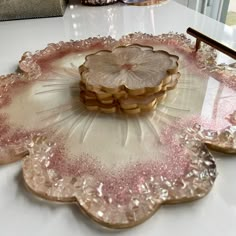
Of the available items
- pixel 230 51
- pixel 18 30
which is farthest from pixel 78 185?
pixel 18 30

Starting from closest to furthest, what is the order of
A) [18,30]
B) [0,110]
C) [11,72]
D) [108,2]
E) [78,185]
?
[78,185] → [0,110] → [11,72] → [18,30] → [108,2]

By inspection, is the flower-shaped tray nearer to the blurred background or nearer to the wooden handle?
the wooden handle

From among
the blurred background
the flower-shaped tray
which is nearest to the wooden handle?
the flower-shaped tray

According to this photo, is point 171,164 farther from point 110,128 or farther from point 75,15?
point 75,15

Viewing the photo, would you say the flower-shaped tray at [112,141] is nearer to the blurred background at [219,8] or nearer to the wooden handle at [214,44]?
the wooden handle at [214,44]

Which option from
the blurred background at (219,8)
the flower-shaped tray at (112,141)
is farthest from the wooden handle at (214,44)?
the blurred background at (219,8)

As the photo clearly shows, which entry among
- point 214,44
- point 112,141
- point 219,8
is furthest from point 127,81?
point 219,8
